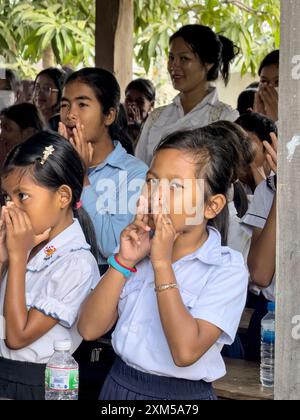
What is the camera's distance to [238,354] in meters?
3.60

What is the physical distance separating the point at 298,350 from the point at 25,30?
6.41 metres

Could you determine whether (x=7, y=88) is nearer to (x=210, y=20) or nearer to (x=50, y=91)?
(x=50, y=91)

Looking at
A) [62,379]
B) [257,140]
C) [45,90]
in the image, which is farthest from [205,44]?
[62,379]

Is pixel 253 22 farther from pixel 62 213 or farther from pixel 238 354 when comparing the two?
Answer: pixel 62 213

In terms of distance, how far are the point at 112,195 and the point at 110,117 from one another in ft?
1.56

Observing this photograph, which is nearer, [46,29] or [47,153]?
[47,153]

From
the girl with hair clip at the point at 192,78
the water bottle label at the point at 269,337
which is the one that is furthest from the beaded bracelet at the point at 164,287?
the girl with hair clip at the point at 192,78

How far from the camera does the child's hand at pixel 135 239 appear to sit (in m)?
2.44

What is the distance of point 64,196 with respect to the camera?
2863 millimetres

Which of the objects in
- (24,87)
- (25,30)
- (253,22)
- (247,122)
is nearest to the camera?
(247,122)

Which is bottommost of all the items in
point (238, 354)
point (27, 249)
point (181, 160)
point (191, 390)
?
point (238, 354)

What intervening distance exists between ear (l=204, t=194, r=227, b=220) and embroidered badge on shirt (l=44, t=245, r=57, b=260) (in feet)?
1.76

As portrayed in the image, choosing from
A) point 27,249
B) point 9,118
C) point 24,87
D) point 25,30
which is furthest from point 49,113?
point 27,249

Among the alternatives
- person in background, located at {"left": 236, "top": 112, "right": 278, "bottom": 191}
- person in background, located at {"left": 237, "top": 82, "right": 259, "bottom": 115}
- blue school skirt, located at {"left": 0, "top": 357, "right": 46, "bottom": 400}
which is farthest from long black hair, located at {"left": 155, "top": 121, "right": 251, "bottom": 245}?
person in background, located at {"left": 237, "top": 82, "right": 259, "bottom": 115}
